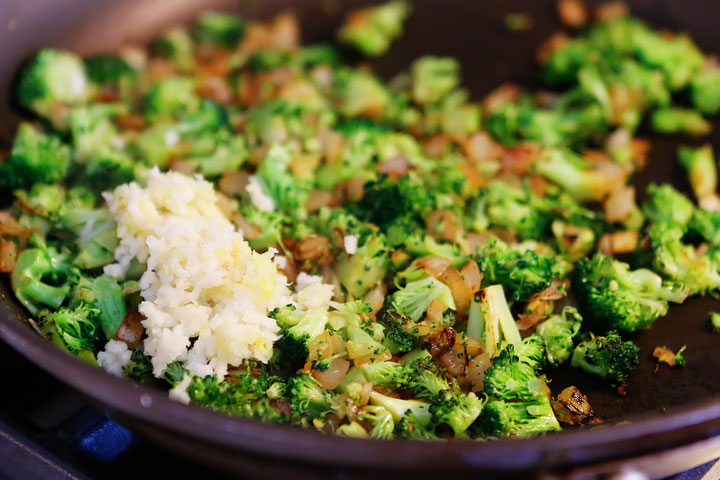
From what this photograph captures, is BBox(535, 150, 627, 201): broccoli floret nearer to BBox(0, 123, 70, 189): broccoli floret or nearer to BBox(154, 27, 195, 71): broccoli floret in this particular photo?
BBox(154, 27, 195, 71): broccoli floret

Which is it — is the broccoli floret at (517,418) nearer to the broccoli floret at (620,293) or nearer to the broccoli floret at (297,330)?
the broccoli floret at (620,293)

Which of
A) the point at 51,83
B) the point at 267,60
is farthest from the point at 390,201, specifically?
the point at 51,83

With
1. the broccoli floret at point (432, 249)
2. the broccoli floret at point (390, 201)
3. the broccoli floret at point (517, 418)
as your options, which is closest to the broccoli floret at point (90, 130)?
the broccoli floret at point (390, 201)

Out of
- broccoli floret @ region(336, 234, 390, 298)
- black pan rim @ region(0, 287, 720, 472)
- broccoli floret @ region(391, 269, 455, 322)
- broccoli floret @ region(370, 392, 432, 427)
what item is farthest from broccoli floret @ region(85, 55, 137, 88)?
broccoli floret @ region(370, 392, 432, 427)

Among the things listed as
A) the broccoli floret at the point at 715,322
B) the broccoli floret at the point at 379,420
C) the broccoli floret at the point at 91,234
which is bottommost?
the broccoli floret at the point at 715,322

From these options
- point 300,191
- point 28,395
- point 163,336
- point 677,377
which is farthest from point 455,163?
point 28,395

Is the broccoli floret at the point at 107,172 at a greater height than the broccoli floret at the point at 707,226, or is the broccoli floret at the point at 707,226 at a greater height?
the broccoli floret at the point at 107,172
